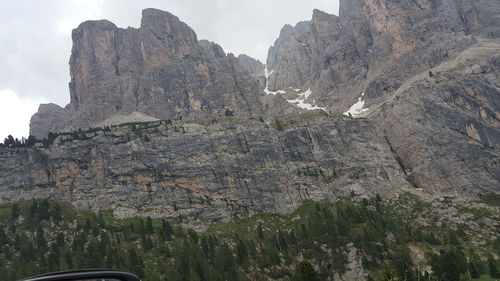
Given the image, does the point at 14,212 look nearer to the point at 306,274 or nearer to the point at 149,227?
the point at 149,227

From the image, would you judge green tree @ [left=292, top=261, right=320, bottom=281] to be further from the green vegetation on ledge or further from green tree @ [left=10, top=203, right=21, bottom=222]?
green tree @ [left=10, top=203, right=21, bottom=222]

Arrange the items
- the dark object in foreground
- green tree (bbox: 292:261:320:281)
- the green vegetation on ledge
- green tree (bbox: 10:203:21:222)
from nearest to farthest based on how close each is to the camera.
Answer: the dark object in foreground
green tree (bbox: 292:261:320:281)
the green vegetation on ledge
green tree (bbox: 10:203:21:222)

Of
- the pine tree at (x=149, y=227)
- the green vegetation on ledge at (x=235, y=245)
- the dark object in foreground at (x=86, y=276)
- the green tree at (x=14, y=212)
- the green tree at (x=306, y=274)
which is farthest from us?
the pine tree at (x=149, y=227)

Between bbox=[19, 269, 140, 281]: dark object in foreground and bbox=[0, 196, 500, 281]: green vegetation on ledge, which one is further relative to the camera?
bbox=[0, 196, 500, 281]: green vegetation on ledge

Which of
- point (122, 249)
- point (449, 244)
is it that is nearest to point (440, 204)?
point (449, 244)

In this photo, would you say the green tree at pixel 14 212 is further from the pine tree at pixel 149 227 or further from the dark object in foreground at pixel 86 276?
the dark object in foreground at pixel 86 276

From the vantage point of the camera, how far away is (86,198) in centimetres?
19588

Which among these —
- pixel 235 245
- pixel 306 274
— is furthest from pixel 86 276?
pixel 235 245

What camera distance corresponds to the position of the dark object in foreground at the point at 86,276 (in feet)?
29.7

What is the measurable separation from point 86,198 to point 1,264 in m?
66.4

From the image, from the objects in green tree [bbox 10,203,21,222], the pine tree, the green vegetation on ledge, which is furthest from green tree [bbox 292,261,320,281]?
green tree [bbox 10,203,21,222]

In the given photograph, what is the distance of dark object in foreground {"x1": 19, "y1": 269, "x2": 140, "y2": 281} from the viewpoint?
9.05m

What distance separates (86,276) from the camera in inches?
374

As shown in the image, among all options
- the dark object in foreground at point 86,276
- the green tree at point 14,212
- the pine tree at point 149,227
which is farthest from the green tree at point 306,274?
the green tree at point 14,212
